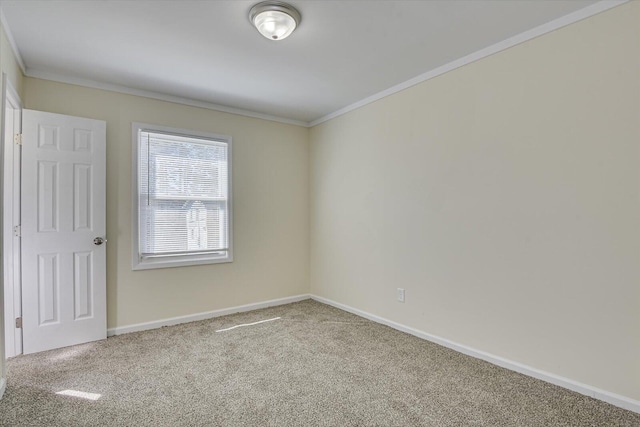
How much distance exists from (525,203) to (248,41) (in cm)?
234

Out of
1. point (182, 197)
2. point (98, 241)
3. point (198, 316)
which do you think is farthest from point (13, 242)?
point (198, 316)

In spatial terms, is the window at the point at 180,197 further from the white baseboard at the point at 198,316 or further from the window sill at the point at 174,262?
the white baseboard at the point at 198,316

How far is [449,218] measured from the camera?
9.31 ft

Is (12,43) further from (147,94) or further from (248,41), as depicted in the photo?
(248,41)

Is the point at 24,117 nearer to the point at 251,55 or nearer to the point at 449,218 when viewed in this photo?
the point at 251,55

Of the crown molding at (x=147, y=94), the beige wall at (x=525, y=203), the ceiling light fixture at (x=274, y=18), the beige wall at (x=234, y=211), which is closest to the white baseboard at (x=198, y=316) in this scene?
the beige wall at (x=234, y=211)

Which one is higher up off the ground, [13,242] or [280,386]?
[13,242]

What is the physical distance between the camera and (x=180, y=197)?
358cm

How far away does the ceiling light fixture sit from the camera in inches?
79.5

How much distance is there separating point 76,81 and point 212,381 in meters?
2.93

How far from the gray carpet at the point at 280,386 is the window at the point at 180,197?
35.2 inches

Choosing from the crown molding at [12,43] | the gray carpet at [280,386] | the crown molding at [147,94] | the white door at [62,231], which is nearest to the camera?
the gray carpet at [280,386]

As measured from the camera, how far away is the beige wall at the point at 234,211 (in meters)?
3.20

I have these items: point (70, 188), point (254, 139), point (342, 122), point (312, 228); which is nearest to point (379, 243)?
point (312, 228)
